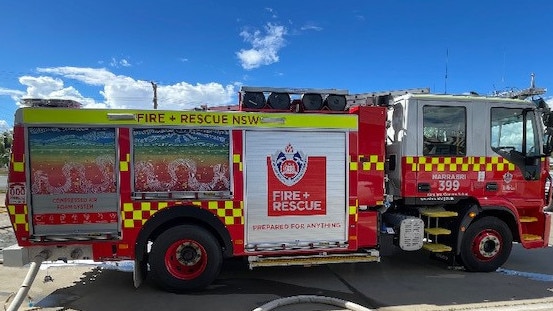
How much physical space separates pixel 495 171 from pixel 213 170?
171 inches

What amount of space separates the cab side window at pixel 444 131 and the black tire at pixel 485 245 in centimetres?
121

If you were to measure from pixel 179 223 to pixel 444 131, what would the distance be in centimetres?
411

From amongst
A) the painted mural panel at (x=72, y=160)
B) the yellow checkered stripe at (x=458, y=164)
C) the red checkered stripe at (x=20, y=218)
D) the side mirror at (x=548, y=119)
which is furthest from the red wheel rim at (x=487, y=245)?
the red checkered stripe at (x=20, y=218)

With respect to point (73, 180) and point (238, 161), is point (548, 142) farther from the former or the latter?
point (73, 180)

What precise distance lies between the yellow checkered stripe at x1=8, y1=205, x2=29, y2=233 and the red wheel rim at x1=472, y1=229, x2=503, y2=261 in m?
6.26

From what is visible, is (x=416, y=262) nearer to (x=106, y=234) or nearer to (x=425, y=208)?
(x=425, y=208)

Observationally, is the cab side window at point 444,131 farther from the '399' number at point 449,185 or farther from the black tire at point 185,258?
the black tire at point 185,258

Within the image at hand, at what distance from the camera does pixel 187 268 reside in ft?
16.9

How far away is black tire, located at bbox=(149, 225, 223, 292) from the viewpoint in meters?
5.00

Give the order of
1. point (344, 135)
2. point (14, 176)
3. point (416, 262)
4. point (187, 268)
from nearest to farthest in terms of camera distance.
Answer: point (14, 176), point (187, 268), point (344, 135), point (416, 262)

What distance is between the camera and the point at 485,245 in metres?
6.14

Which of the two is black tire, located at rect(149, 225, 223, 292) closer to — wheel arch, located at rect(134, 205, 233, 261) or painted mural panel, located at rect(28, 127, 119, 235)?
wheel arch, located at rect(134, 205, 233, 261)

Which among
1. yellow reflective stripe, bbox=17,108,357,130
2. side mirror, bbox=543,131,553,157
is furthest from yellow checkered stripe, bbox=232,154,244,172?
side mirror, bbox=543,131,553,157

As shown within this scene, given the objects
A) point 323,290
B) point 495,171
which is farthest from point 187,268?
point 495,171
